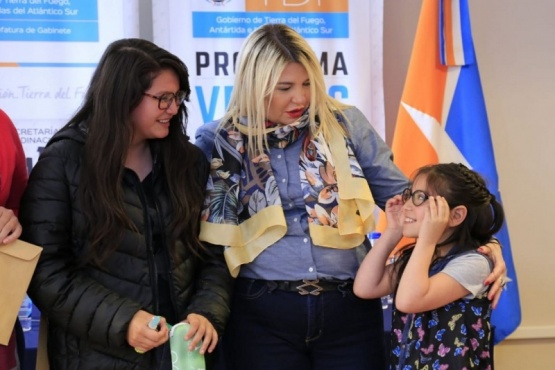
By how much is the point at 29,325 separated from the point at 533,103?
259cm

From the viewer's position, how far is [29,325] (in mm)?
2830

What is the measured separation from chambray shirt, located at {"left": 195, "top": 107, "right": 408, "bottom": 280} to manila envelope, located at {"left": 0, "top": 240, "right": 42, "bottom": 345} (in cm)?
56

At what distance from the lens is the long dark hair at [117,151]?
5.60ft

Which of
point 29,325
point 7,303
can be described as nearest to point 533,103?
point 29,325

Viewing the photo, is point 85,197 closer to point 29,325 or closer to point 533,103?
point 29,325

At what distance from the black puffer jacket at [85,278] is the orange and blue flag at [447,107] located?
4.81ft

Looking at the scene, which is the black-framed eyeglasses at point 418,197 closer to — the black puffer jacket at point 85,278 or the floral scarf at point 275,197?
the floral scarf at point 275,197

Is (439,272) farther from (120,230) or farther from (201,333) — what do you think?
(120,230)

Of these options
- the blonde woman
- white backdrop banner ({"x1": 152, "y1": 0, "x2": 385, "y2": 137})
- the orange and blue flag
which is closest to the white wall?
white backdrop banner ({"x1": 152, "y1": 0, "x2": 385, "y2": 137})

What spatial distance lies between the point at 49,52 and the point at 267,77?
162cm

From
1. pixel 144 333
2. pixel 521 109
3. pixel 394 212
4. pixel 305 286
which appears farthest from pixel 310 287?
pixel 521 109

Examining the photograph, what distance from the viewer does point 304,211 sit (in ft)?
6.18

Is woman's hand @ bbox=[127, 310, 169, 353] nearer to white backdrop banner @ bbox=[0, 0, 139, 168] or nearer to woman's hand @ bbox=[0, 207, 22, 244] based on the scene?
woman's hand @ bbox=[0, 207, 22, 244]

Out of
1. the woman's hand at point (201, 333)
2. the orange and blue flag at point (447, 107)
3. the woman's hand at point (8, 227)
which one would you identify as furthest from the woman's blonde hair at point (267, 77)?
the orange and blue flag at point (447, 107)
